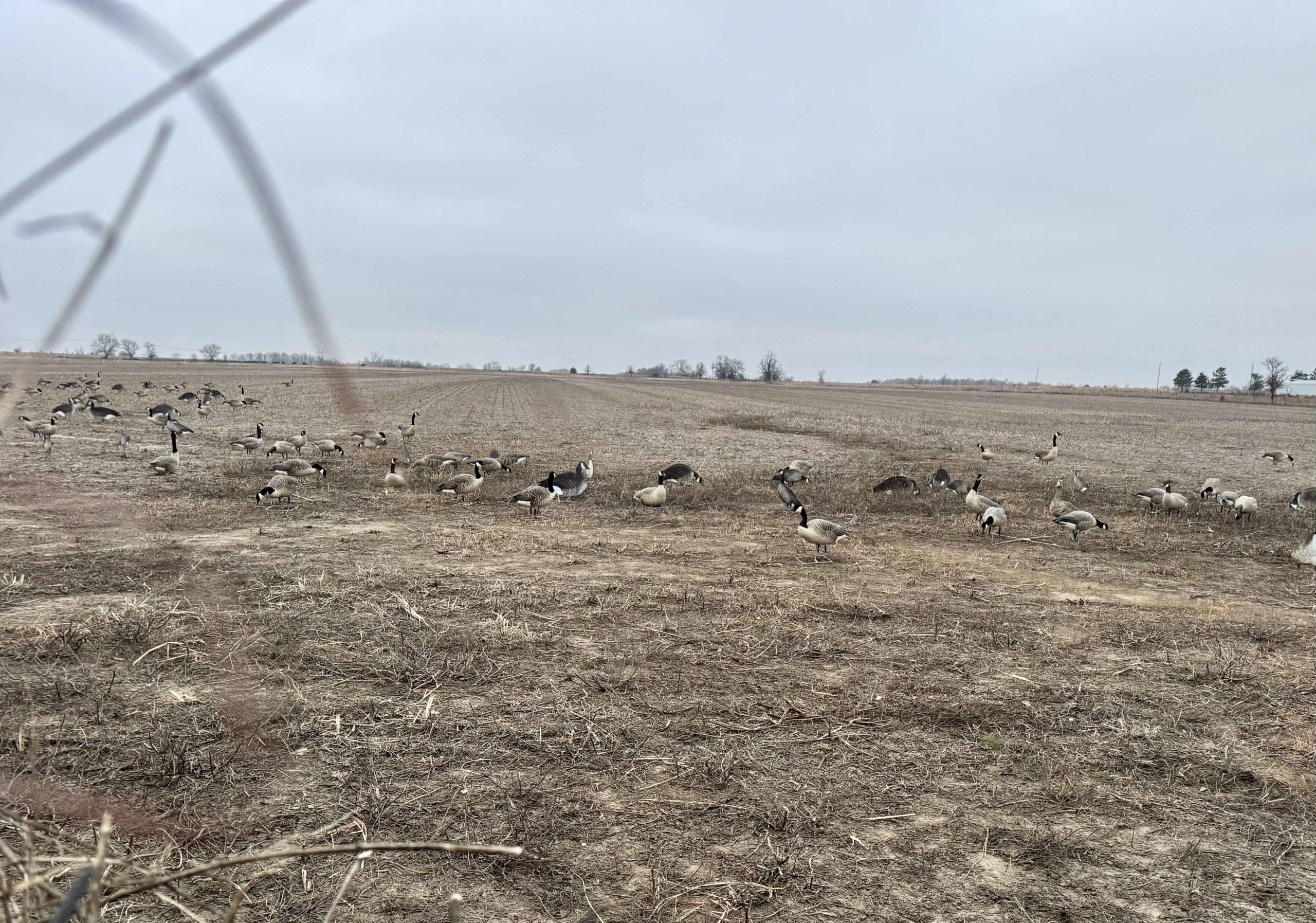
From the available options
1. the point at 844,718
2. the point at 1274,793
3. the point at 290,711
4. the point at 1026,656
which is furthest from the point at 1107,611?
the point at 290,711

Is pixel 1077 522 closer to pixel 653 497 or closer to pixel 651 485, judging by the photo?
pixel 653 497

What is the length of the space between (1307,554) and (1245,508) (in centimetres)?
335

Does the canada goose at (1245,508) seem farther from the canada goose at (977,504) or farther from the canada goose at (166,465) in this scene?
the canada goose at (166,465)

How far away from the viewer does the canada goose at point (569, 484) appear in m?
16.0

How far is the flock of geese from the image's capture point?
45.3ft

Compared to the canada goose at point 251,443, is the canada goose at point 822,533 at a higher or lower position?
lower

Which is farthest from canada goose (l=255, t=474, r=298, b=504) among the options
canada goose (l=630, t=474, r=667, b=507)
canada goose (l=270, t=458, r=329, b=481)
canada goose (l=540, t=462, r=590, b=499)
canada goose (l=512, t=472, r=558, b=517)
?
canada goose (l=630, t=474, r=667, b=507)

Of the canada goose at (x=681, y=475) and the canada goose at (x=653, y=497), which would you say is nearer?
the canada goose at (x=653, y=497)

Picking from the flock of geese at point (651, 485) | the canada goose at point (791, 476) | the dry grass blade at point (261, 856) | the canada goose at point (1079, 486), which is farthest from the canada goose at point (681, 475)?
the dry grass blade at point (261, 856)

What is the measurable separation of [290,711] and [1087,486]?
19815 millimetres

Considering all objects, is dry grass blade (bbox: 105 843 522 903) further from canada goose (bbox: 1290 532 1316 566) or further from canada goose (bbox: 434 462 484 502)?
canada goose (bbox: 1290 532 1316 566)

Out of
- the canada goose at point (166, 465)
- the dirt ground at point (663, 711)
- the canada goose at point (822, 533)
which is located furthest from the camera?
the canada goose at point (166, 465)

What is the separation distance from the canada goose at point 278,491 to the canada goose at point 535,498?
4339mm

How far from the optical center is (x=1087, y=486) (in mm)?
19719
